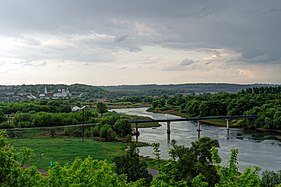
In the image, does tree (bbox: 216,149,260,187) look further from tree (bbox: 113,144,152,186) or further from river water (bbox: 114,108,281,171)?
river water (bbox: 114,108,281,171)

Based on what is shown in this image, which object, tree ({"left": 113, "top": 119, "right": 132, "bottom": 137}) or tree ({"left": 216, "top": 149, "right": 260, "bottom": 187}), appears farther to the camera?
tree ({"left": 113, "top": 119, "right": 132, "bottom": 137})

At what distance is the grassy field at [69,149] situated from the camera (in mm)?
40503

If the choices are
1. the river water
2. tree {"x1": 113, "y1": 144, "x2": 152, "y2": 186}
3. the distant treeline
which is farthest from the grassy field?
the distant treeline

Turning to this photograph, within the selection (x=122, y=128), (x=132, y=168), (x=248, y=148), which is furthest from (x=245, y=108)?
(x=132, y=168)

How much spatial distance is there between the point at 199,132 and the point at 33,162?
32701 millimetres

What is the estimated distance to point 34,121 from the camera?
232 ft

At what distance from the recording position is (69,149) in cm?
4719

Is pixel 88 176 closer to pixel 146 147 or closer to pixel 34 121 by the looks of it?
pixel 146 147

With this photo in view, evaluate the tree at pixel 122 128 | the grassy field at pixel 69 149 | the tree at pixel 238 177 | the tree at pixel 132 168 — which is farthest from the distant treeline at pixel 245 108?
the tree at pixel 238 177

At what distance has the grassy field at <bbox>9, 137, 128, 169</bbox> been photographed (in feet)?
133

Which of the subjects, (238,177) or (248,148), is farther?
(248,148)

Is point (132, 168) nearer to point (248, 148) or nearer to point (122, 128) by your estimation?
point (248, 148)

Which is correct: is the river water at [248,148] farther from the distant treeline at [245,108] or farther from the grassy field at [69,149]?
the distant treeline at [245,108]

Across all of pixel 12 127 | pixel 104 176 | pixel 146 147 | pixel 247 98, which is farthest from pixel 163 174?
pixel 247 98
